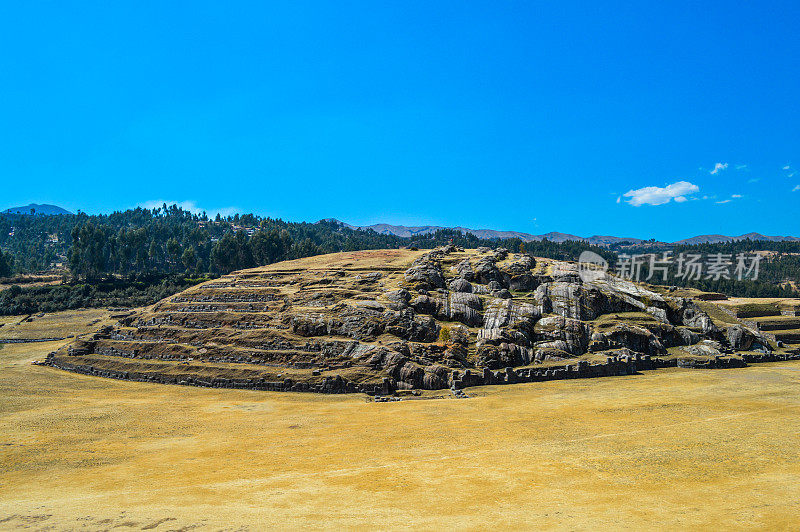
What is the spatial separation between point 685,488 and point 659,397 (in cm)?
2063

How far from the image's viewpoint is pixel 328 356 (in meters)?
Answer: 49.2

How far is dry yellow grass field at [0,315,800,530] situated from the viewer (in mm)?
16156

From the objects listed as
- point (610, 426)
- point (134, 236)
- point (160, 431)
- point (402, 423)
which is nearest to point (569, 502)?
point (610, 426)

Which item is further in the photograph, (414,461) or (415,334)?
(415,334)

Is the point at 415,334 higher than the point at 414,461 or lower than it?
higher

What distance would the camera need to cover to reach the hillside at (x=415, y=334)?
47125 mm

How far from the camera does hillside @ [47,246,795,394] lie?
4712cm

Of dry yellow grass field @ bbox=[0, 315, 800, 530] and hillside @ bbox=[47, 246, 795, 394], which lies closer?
dry yellow grass field @ bbox=[0, 315, 800, 530]

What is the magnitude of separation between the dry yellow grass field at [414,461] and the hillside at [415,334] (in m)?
6.51

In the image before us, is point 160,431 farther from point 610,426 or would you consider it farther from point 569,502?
point 610,426

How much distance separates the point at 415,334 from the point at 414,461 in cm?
2914

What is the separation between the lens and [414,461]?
22.5m

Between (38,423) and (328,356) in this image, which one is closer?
(38,423)

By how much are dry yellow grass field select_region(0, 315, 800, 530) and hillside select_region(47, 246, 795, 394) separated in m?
6.51
